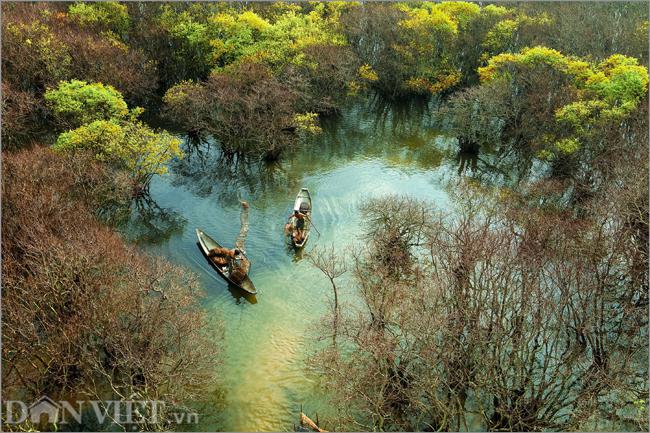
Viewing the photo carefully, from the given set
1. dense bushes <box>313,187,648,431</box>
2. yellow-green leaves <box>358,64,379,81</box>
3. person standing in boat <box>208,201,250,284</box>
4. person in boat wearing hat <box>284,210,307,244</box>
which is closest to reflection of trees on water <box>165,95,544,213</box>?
yellow-green leaves <box>358,64,379,81</box>

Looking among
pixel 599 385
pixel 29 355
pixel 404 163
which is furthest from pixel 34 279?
pixel 404 163

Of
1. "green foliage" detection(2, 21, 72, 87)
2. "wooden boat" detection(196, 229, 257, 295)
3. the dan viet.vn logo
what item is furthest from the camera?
"green foliage" detection(2, 21, 72, 87)

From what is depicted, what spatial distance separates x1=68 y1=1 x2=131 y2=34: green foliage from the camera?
206 feet

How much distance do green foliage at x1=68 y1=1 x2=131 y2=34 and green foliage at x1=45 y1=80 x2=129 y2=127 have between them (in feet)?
71.0

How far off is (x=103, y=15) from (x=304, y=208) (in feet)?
133

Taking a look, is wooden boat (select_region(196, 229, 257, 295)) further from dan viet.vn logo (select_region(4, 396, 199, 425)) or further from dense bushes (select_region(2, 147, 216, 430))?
dan viet.vn logo (select_region(4, 396, 199, 425))

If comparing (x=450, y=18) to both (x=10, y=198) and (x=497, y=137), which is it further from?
(x=10, y=198)

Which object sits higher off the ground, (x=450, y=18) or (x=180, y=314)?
Result: (x=450, y=18)

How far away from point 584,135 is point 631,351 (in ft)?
71.1

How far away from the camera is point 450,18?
65.3 metres

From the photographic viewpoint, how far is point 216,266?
36062mm

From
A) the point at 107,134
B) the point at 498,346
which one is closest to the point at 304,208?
the point at 107,134

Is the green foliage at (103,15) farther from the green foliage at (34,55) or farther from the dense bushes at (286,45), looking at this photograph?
the green foliage at (34,55)

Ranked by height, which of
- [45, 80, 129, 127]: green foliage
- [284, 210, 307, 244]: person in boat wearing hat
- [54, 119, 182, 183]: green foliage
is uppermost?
[45, 80, 129, 127]: green foliage
